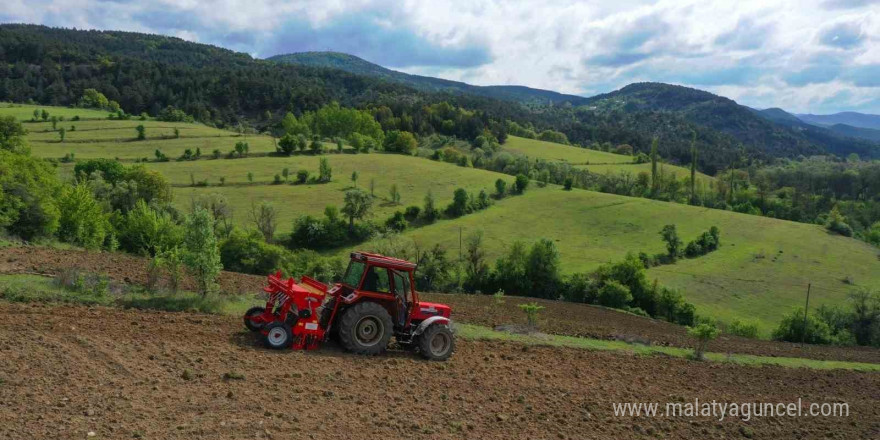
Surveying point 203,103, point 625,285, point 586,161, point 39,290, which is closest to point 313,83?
→ point 203,103

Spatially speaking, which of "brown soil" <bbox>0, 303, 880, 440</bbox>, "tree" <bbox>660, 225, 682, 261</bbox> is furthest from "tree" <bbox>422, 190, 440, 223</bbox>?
"brown soil" <bbox>0, 303, 880, 440</bbox>

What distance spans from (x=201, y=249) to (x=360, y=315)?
6821mm

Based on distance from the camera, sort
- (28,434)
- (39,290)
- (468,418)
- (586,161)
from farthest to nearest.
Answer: (586,161) < (39,290) < (468,418) < (28,434)

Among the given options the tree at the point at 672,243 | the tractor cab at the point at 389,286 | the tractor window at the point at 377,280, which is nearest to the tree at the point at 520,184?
the tree at the point at 672,243

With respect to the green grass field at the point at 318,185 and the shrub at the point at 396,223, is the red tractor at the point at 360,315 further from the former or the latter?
the shrub at the point at 396,223

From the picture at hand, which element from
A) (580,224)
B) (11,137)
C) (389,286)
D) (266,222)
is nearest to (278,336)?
(389,286)

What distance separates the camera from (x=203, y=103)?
14112 centimetres

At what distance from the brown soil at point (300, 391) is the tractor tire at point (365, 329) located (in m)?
0.33

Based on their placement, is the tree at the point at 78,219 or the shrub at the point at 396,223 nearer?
the tree at the point at 78,219

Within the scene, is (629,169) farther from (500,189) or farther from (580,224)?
(580,224)

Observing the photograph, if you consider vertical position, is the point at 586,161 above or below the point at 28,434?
above

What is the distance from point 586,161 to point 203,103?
96.3 meters

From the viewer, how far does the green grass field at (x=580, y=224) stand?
54641mm

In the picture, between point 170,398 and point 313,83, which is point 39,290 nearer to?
point 170,398
